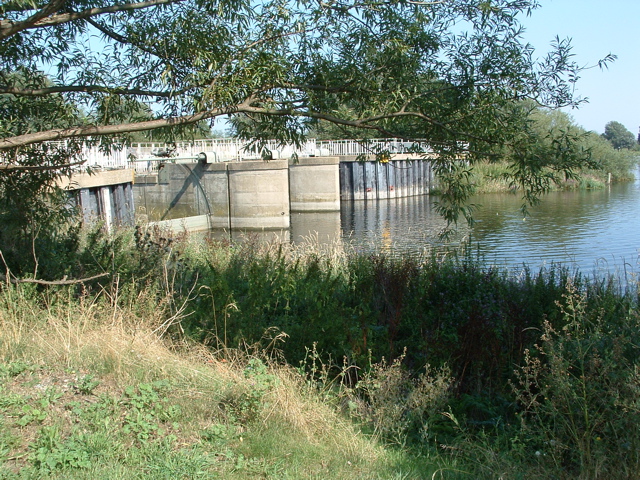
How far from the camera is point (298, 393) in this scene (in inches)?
189

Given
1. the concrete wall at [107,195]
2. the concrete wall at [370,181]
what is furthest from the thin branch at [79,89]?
the concrete wall at [370,181]

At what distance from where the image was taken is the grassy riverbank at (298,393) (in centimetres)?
363

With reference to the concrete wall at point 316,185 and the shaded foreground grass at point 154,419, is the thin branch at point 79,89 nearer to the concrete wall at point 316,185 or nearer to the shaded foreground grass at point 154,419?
the shaded foreground grass at point 154,419

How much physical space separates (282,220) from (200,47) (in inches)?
1000

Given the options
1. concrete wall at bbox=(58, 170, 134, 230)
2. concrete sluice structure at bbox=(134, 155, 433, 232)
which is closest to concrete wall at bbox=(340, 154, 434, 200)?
concrete sluice structure at bbox=(134, 155, 433, 232)

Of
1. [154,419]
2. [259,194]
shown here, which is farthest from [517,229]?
[154,419]

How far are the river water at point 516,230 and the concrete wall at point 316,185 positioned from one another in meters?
1.28

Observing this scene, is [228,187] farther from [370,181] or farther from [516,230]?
[516,230]

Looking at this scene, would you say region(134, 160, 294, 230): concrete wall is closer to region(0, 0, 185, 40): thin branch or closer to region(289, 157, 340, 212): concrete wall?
region(289, 157, 340, 212): concrete wall

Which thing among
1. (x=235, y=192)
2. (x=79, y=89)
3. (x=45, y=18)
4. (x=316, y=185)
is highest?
(x=45, y=18)

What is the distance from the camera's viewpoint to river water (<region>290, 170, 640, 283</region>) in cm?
1570

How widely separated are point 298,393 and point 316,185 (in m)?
32.1

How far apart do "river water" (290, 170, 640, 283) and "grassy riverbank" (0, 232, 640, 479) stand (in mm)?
3817

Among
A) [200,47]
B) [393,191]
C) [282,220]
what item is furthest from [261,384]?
[393,191]
